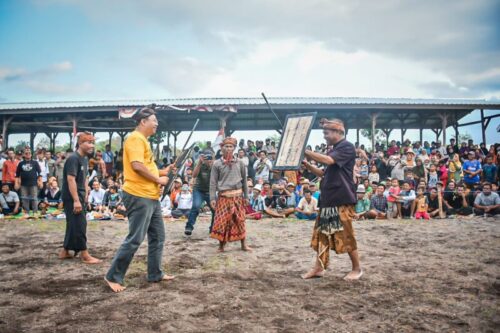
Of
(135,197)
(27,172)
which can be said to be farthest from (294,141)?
(27,172)

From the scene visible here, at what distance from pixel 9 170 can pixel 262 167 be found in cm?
784

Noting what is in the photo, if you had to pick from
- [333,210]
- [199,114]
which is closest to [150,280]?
[333,210]

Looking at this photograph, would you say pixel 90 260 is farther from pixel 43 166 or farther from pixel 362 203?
pixel 43 166

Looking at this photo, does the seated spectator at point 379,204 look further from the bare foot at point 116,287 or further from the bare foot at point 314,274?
the bare foot at point 116,287

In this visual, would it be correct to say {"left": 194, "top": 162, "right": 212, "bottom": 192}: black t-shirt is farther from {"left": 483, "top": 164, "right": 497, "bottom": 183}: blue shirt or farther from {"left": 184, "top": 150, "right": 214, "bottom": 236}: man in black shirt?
{"left": 483, "top": 164, "right": 497, "bottom": 183}: blue shirt

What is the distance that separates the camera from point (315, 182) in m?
11.5

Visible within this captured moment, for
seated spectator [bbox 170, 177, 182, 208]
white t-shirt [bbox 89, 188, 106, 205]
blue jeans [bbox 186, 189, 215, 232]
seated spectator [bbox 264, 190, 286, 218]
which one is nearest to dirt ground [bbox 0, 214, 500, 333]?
blue jeans [bbox 186, 189, 215, 232]

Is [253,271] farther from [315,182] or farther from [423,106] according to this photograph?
[423,106]

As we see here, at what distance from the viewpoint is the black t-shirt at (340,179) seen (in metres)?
3.96

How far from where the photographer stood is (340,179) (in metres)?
4.02

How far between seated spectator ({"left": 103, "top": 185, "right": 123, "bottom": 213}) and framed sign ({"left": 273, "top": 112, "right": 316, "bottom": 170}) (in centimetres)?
819

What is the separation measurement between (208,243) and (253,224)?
109 inches

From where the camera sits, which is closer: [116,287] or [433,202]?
[116,287]

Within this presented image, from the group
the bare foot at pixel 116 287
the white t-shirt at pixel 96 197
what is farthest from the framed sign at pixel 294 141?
the white t-shirt at pixel 96 197
